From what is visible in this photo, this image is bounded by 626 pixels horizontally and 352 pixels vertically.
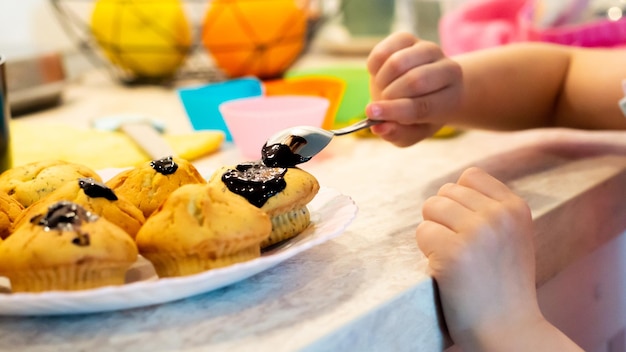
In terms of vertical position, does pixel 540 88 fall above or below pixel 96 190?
below

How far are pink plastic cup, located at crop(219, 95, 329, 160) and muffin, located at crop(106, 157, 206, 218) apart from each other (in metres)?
0.25

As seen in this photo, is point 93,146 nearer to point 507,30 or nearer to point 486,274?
point 486,274

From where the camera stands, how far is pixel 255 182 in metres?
0.45

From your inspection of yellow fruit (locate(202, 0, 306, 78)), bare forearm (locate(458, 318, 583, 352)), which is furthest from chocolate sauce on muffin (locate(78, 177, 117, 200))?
yellow fruit (locate(202, 0, 306, 78))

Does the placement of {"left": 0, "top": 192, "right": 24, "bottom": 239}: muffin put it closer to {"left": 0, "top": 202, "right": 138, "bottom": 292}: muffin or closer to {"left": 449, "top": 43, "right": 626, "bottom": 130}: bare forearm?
{"left": 0, "top": 202, "right": 138, "bottom": 292}: muffin

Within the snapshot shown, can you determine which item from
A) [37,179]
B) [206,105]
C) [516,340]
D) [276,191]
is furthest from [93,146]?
[516,340]

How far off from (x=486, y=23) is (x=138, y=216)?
81 centimetres

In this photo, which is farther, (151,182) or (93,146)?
(93,146)

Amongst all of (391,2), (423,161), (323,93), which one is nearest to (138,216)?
(423,161)

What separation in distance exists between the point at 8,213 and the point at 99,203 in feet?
0.22

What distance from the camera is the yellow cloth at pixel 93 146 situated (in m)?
0.73

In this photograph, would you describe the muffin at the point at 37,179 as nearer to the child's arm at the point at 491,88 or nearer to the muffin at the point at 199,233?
the muffin at the point at 199,233

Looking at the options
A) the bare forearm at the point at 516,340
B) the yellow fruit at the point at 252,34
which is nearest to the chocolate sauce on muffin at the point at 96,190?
the bare forearm at the point at 516,340

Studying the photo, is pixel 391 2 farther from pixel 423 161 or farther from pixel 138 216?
pixel 138 216
